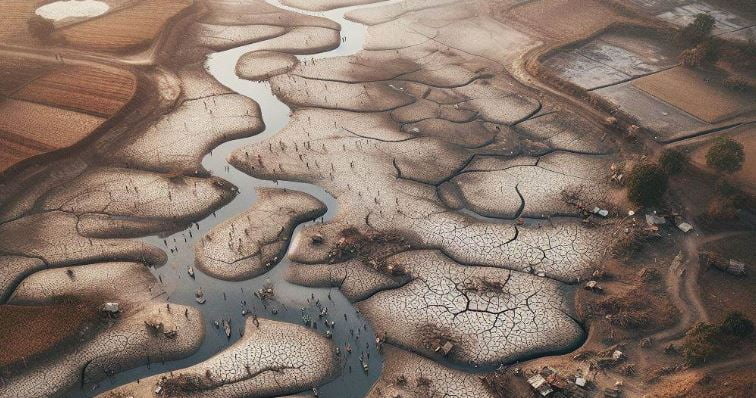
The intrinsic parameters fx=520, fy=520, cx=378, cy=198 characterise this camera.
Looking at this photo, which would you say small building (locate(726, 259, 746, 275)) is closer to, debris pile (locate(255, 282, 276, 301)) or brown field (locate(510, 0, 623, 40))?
debris pile (locate(255, 282, 276, 301))

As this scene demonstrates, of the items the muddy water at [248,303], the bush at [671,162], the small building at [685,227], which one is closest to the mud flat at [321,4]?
the muddy water at [248,303]

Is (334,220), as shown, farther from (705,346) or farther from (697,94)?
(697,94)

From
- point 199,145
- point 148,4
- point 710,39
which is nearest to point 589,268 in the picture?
point 199,145

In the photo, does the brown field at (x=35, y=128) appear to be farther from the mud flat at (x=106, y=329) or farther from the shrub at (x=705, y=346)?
the shrub at (x=705, y=346)

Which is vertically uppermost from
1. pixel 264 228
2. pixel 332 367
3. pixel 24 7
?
pixel 24 7

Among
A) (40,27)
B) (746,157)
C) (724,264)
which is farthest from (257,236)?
(40,27)

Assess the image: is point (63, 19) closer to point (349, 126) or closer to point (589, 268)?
point (349, 126)
